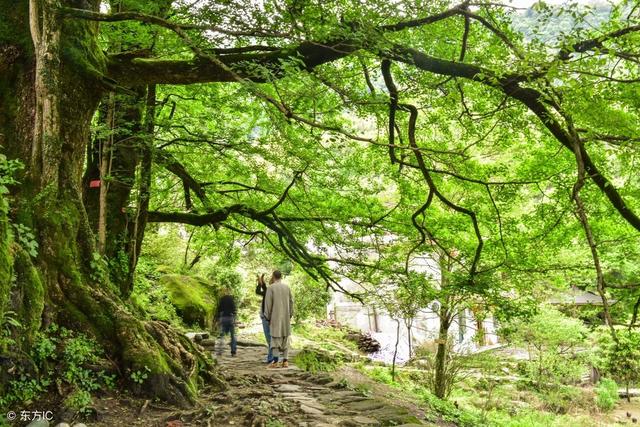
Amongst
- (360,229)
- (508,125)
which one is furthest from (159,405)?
(508,125)

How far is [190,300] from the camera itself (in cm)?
1497

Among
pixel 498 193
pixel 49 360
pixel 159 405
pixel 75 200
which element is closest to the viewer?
pixel 49 360

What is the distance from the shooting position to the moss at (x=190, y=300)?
48.2ft

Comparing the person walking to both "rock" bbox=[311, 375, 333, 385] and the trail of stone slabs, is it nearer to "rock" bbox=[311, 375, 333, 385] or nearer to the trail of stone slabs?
the trail of stone slabs

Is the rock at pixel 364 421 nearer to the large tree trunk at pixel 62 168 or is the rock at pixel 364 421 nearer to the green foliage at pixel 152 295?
the large tree trunk at pixel 62 168

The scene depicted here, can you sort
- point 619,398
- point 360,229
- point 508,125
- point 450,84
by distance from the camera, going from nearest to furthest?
1. point 450,84
2. point 508,125
3. point 360,229
4. point 619,398

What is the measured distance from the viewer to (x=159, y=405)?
16.8ft

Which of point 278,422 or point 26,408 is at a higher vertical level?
point 26,408

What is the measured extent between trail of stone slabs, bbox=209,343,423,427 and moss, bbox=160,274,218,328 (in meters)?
6.30

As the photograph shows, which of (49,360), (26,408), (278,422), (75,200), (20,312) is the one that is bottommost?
(278,422)

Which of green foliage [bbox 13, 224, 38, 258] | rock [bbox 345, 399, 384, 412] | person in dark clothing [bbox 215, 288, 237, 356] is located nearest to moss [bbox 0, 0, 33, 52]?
green foliage [bbox 13, 224, 38, 258]

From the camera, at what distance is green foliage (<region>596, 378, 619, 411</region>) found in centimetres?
1664

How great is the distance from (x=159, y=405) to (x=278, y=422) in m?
1.32

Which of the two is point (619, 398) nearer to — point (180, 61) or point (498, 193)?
point (498, 193)
